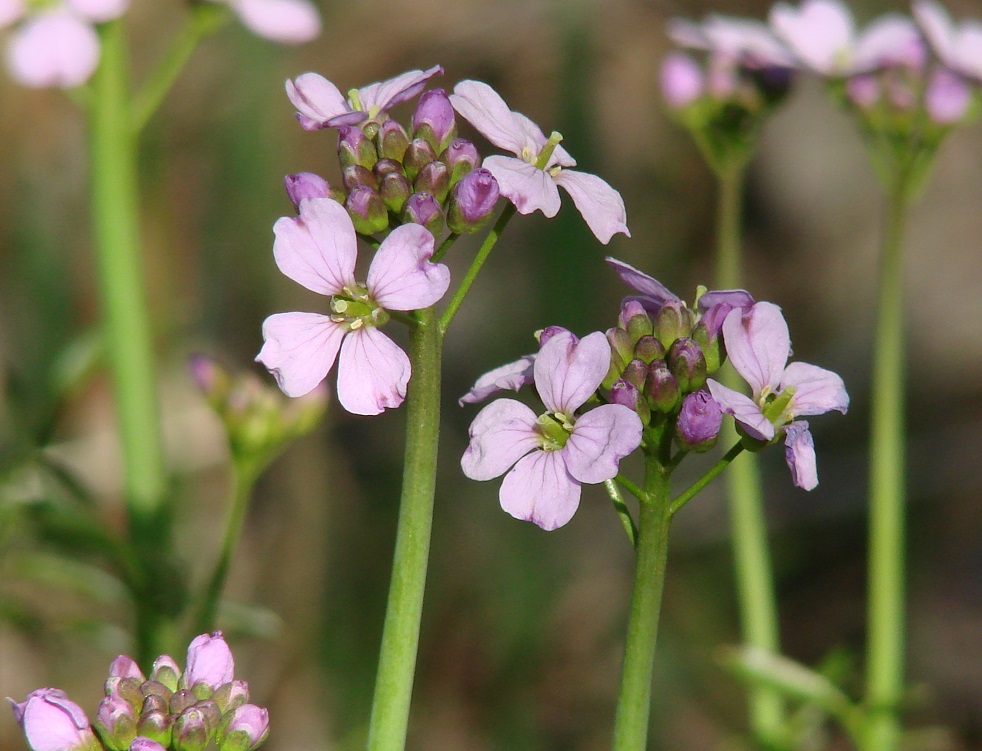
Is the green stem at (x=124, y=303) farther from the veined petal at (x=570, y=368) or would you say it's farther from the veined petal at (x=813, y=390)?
the veined petal at (x=813, y=390)

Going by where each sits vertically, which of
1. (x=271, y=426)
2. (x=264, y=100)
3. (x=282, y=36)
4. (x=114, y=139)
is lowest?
(x=271, y=426)

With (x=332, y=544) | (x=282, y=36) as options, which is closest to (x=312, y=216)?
(x=282, y=36)

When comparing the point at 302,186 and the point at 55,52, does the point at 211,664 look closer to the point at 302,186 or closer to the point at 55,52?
the point at 302,186

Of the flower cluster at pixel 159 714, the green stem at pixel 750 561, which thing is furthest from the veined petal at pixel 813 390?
the green stem at pixel 750 561

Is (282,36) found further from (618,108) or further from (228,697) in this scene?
(618,108)

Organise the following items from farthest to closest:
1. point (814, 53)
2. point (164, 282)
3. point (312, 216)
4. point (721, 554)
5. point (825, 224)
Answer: point (825, 224) < point (164, 282) < point (721, 554) < point (814, 53) < point (312, 216)

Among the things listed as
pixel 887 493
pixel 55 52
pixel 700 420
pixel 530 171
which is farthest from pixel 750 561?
pixel 55 52

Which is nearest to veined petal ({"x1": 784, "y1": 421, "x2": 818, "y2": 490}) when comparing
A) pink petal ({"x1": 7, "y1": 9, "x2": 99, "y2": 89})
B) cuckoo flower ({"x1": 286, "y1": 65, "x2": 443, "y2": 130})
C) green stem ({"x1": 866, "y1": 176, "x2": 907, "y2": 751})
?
cuckoo flower ({"x1": 286, "y1": 65, "x2": 443, "y2": 130})

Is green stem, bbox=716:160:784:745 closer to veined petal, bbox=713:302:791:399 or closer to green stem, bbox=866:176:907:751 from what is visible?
green stem, bbox=866:176:907:751
